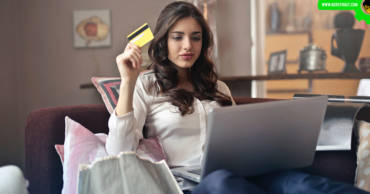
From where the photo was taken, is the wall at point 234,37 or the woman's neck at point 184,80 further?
the wall at point 234,37

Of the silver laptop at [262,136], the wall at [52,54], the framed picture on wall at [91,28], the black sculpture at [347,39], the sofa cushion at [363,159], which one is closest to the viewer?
the silver laptop at [262,136]

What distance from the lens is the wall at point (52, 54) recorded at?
3305 mm

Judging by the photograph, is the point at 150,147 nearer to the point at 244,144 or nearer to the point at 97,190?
the point at 97,190

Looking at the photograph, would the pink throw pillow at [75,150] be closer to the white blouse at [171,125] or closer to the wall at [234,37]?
the white blouse at [171,125]

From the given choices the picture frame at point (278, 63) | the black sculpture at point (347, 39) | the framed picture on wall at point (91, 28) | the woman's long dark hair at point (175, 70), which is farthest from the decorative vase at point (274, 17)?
the woman's long dark hair at point (175, 70)

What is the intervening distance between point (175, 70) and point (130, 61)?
1.35ft

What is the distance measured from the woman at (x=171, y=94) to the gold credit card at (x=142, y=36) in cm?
2

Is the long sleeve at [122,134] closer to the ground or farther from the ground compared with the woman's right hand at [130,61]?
closer to the ground

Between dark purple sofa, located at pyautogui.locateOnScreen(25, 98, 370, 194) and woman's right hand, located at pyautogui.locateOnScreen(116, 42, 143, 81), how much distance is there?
0.39 meters

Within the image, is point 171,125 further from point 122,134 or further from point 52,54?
point 52,54

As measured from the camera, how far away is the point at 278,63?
3674 mm

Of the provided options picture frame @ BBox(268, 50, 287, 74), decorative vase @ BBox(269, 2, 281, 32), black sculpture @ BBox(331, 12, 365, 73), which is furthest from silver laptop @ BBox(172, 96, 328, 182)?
decorative vase @ BBox(269, 2, 281, 32)

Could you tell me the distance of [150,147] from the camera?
1.57 metres

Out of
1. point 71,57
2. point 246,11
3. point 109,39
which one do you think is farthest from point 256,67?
point 71,57
